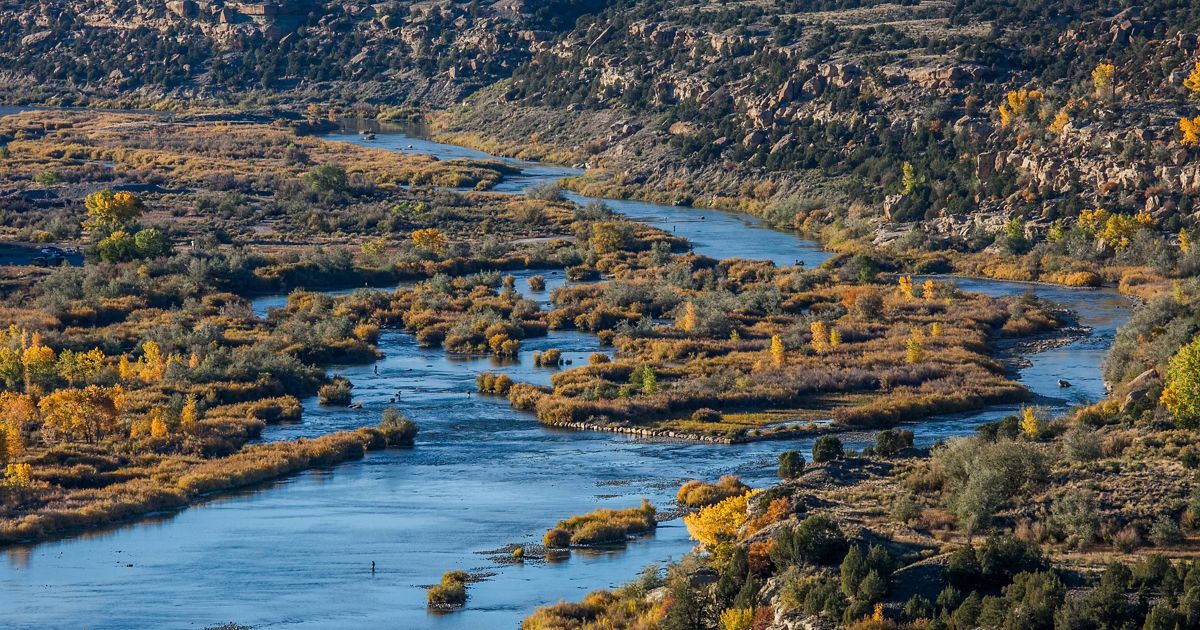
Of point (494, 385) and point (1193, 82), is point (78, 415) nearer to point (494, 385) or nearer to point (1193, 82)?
point (494, 385)

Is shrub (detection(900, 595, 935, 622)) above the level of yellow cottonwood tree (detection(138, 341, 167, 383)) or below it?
above

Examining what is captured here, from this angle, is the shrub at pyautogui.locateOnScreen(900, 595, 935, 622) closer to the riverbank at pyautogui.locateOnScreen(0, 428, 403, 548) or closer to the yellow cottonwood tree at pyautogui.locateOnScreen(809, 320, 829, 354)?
the riverbank at pyautogui.locateOnScreen(0, 428, 403, 548)

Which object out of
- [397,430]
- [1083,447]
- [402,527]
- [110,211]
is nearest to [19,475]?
[402,527]

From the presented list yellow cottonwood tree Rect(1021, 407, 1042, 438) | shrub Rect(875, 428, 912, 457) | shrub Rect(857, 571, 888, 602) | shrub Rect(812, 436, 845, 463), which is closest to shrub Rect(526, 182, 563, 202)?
shrub Rect(812, 436, 845, 463)

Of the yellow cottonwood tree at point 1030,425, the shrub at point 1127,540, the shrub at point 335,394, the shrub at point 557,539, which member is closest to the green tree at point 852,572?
the shrub at point 1127,540

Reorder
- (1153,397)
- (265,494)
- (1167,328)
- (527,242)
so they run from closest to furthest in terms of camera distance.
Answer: (1153,397) < (265,494) < (1167,328) < (527,242)

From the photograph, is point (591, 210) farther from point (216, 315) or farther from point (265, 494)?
point (265, 494)

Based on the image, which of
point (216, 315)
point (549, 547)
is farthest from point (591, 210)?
point (549, 547)
